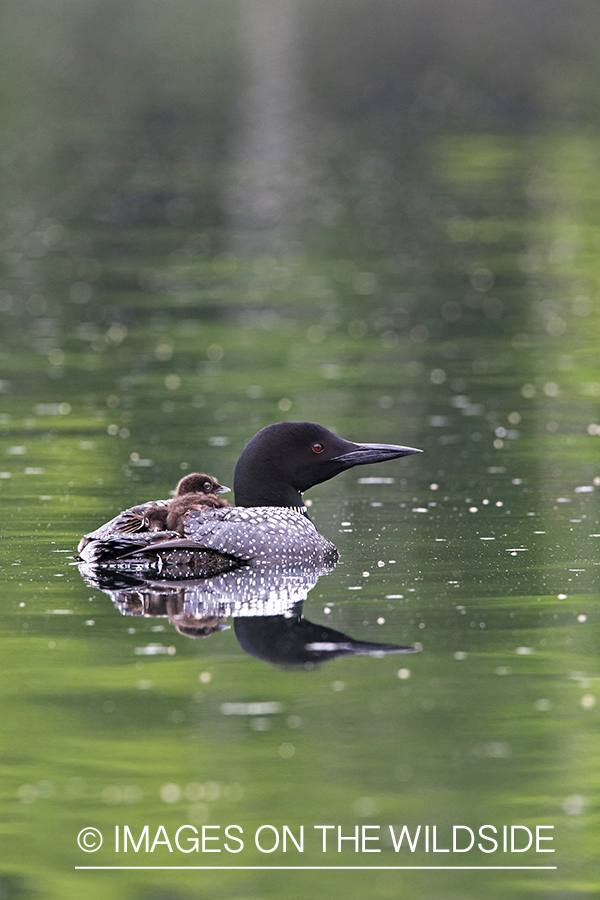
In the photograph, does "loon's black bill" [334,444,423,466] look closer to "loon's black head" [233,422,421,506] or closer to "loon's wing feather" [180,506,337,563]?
"loon's black head" [233,422,421,506]

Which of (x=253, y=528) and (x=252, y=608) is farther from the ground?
(x=253, y=528)

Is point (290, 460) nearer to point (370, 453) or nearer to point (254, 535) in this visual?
point (370, 453)

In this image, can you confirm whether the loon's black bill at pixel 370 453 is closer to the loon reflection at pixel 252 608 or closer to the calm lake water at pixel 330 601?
the calm lake water at pixel 330 601

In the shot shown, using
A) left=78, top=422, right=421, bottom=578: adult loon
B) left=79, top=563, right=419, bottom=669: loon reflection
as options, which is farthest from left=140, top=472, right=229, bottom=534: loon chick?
left=79, top=563, right=419, bottom=669: loon reflection

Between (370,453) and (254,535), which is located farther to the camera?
(370,453)

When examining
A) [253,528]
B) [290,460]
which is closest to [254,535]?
[253,528]

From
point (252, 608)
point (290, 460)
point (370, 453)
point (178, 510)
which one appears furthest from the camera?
point (370, 453)

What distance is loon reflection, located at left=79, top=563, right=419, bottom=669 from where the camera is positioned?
655 cm

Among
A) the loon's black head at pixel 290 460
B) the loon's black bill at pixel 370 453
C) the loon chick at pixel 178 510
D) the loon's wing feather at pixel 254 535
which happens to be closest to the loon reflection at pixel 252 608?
the loon's wing feather at pixel 254 535

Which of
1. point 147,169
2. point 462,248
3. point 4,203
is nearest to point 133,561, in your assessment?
point 462,248

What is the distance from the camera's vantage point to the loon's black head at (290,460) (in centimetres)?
811

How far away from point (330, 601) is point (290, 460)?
3.71 ft

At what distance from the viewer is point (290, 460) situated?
816cm

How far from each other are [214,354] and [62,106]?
76.4ft
